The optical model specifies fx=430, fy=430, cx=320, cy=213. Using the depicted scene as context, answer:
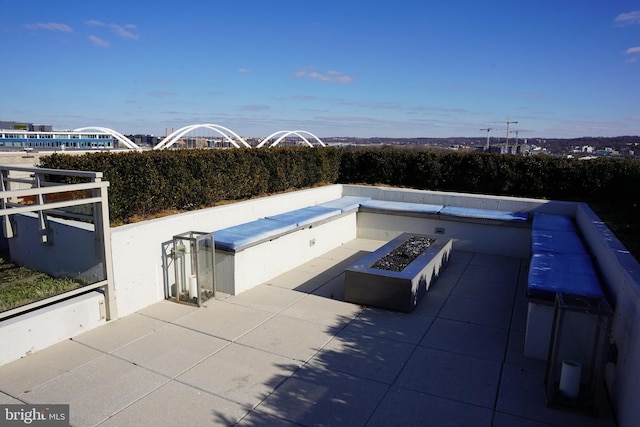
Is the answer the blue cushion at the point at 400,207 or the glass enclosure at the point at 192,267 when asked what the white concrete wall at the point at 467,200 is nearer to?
the blue cushion at the point at 400,207

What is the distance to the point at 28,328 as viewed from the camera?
4.48 m

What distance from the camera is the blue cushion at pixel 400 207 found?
32.0ft

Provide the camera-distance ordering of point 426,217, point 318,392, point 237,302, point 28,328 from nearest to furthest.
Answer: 1. point 318,392
2. point 28,328
3. point 237,302
4. point 426,217

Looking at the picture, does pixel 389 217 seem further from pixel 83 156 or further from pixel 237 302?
pixel 83 156

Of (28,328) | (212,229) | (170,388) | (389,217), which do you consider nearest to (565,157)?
(389,217)

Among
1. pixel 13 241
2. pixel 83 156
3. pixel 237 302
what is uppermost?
pixel 83 156

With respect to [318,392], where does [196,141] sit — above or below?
above

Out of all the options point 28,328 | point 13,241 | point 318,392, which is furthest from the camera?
point 13,241

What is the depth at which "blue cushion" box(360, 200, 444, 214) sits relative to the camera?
976 centimetres

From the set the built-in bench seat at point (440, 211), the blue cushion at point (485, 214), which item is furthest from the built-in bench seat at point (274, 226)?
the blue cushion at point (485, 214)

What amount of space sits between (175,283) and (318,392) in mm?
Result: 3155

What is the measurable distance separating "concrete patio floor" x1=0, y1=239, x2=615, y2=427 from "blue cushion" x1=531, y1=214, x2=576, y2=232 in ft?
7.81

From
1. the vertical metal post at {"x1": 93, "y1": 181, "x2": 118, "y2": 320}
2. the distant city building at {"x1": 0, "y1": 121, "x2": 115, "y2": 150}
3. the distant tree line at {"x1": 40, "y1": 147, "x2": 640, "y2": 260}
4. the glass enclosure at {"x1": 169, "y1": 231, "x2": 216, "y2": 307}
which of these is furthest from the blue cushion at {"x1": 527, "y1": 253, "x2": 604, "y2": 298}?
the distant city building at {"x1": 0, "y1": 121, "x2": 115, "y2": 150}

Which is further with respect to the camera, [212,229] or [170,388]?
[212,229]
